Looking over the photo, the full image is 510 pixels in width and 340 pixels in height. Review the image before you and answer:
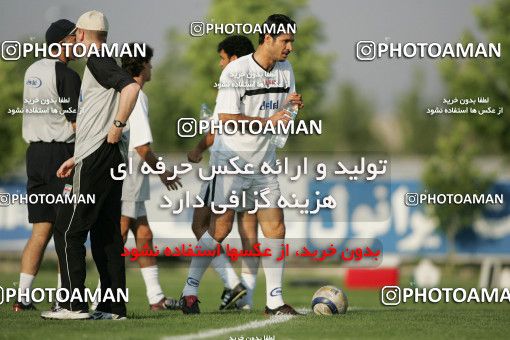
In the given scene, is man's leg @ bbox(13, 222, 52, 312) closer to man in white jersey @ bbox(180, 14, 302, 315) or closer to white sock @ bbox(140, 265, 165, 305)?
white sock @ bbox(140, 265, 165, 305)

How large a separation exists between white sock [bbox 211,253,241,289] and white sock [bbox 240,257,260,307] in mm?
104

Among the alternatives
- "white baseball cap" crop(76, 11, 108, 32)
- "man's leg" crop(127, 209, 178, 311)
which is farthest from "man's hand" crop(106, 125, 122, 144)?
"man's leg" crop(127, 209, 178, 311)

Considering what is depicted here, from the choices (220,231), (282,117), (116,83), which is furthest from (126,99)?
(220,231)

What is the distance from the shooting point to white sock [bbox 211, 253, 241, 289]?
470 inches

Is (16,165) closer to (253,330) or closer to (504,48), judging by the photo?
(504,48)

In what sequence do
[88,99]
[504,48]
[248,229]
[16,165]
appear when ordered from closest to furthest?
[88,99] < [248,229] < [504,48] < [16,165]

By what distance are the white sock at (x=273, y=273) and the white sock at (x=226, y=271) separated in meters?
1.28

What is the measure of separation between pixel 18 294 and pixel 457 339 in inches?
188

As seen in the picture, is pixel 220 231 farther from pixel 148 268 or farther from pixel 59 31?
pixel 59 31

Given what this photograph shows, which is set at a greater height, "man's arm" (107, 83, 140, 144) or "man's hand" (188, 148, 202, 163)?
"man's arm" (107, 83, 140, 144)

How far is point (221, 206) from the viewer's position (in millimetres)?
10969

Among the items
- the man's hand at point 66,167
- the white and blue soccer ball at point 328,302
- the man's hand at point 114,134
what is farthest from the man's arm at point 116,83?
the white and blue soccer ball at point 328,302

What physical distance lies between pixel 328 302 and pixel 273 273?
62cm

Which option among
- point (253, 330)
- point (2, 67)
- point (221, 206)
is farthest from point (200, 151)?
point (2, 67)
